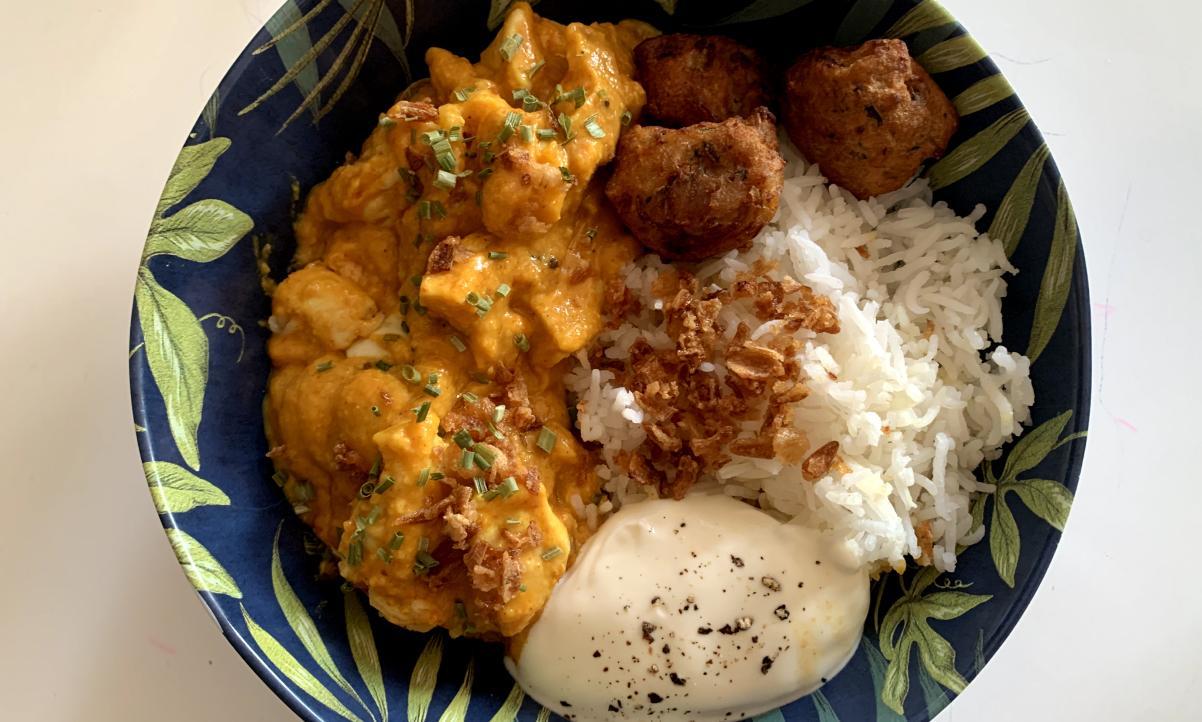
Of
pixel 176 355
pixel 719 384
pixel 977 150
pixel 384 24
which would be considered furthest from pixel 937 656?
pixel 384 24

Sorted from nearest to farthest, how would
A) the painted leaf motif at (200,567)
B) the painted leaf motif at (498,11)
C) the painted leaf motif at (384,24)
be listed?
the painted leaf motif at (200,567) < the painted leaf motif at (384,24) < the painted leaf motif at (498,11)

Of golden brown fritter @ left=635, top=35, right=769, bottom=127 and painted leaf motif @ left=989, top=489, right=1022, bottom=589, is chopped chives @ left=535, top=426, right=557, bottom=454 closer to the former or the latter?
golden brown fritter @ left=635, top=35, right=769, bottom=127

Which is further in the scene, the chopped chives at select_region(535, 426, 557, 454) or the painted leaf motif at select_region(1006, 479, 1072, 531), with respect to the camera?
the chopped chives at select_region(535, 426, 557, 454)

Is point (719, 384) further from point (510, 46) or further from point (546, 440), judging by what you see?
point (510, 46)

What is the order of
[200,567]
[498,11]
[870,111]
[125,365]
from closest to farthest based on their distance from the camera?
[200,567], [870,111], [498,11], [125,365]

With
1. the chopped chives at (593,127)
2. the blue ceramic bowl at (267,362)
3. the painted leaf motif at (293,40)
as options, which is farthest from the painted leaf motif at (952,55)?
the painted leaf motif at (293,40)

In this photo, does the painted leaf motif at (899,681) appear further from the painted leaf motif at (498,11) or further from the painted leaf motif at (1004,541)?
the painted leaf motif at (498,11)

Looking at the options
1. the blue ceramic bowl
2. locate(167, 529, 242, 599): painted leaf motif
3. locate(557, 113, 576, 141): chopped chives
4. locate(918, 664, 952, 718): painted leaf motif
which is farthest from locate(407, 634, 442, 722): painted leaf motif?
locate(557, 113, 576, 141): chopped chives
